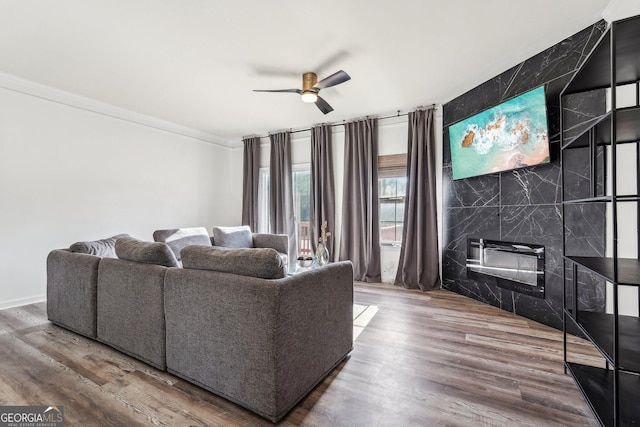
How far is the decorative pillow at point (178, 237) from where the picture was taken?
12.9 ft

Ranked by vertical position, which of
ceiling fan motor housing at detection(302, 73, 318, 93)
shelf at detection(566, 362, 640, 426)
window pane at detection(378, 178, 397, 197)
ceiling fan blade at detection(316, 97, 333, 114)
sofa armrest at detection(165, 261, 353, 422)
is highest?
ceiling fan motor housing at detection(302, 73, 318, 93)

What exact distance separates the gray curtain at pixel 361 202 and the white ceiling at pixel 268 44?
0.79m

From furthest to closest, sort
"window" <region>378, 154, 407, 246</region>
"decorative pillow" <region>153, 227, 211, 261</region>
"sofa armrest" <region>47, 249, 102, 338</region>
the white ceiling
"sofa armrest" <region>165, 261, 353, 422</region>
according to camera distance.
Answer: "window" <region>378, 154, 407, 246</region>, "decorative pillow" <region>153, 227, 211, 261</region>, "sofa armrest" <region>47, 249, 102, 338</region>, the white ceiling, "sofa armrest" <region>165, 261, 353, 422</region>

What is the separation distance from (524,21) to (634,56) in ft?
4.14

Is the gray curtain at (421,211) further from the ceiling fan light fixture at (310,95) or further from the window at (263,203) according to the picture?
the window at (263,203)

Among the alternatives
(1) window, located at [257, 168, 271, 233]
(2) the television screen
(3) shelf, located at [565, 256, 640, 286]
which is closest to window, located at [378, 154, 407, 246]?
(2) the television screen

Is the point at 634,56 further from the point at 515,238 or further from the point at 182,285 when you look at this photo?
the point at 182,285

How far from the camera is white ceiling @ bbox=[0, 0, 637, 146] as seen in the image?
7.27 feet

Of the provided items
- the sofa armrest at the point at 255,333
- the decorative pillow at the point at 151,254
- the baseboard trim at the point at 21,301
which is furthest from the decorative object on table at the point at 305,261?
the baseboard trim at the point at 21,301

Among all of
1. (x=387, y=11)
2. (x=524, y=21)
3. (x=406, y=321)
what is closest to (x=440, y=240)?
(x=406, y=321)

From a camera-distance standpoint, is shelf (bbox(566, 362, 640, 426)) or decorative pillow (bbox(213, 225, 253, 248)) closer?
shelf (bbox(566, 362, 640, 426))

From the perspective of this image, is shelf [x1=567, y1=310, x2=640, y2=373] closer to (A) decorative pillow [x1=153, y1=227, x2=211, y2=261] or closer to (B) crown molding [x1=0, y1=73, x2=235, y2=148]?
(A) decorative pillow [x1=153, y1=227, x2=211, y2=261]

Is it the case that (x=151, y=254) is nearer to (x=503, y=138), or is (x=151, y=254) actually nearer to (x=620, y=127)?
(x=620, y=127)

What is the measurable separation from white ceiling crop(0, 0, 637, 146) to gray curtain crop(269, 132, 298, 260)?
1.52m
